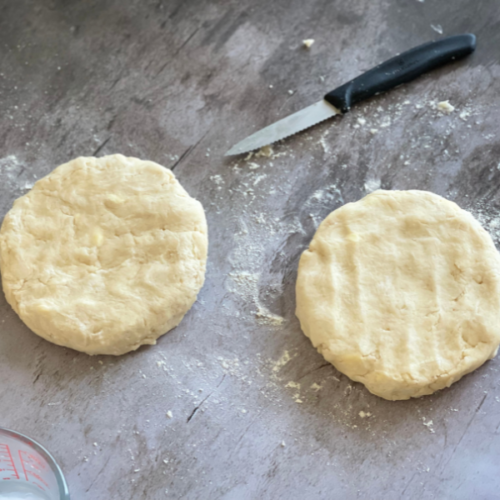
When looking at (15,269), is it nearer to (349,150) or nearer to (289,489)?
(289,489)

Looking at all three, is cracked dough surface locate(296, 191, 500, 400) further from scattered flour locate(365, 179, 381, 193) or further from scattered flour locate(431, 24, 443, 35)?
scattered flour locate(431, 24, 443, 35)

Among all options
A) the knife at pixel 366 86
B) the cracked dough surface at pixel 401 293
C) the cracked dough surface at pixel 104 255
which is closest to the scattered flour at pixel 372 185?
the cracked dough surface at pixel 401 293

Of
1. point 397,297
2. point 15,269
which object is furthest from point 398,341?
point 15,269

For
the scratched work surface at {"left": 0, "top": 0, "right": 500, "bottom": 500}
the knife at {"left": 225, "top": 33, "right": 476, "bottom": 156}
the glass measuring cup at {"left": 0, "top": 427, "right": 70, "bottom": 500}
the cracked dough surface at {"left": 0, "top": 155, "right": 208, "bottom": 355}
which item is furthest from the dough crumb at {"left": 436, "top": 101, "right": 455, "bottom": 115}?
the glass measuring cup at {"left": 0, "top": 427, "right": 70, "bottom": 500}

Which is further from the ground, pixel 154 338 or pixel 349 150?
pixel 154 338

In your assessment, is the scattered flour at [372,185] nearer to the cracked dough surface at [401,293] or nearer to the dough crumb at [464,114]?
the cracked dough surface at [401,293]

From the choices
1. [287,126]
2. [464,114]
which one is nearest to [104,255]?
[287,126]

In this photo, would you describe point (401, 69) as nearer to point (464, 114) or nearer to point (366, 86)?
point (366, 86)
